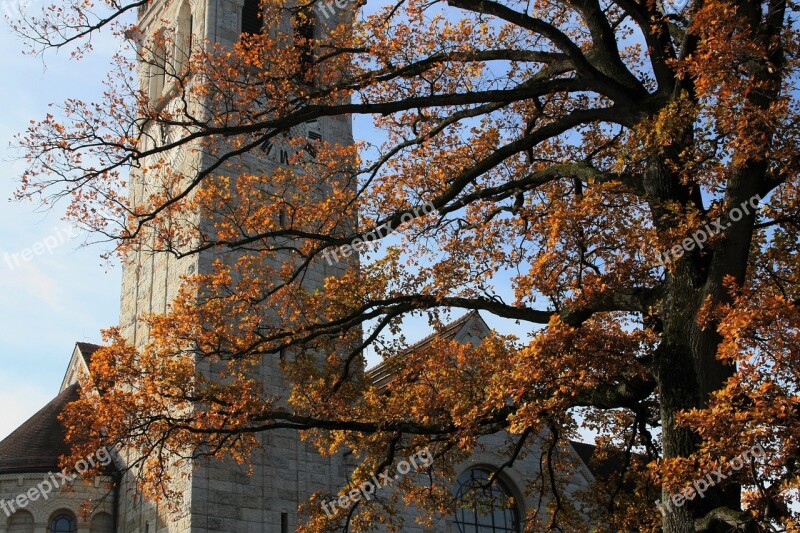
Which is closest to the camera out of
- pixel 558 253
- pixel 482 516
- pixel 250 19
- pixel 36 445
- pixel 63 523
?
pixel 558 253

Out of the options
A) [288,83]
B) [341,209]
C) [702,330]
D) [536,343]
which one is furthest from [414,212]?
[702,330]

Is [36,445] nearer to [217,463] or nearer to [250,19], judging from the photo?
[217,463]

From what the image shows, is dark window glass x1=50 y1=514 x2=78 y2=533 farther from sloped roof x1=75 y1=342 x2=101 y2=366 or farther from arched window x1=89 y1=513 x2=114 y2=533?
sloped roof x1=75 y1=342 x2=101 y2=366

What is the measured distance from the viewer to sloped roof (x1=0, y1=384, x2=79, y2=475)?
85.8 ft

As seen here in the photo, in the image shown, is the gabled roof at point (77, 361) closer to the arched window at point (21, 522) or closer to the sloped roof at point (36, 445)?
the sloped roof at point (36, 445)

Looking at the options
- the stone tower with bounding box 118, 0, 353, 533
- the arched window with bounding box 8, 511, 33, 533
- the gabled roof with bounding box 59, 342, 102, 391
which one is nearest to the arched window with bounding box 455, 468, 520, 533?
the stone tower with bounding box 118, 0, 353, 533

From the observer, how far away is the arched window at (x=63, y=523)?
2591cm

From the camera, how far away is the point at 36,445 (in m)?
27.2

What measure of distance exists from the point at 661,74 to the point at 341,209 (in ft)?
18.1

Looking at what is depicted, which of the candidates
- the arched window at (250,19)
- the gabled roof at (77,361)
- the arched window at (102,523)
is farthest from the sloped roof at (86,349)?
the arched window at (250,19)

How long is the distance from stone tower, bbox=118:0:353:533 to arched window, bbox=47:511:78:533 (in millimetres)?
1190

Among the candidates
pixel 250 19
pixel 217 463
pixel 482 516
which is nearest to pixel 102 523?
Result: pixel 217 463

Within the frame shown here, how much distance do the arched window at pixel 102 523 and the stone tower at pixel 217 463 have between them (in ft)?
1.32

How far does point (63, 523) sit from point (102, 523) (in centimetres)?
98
